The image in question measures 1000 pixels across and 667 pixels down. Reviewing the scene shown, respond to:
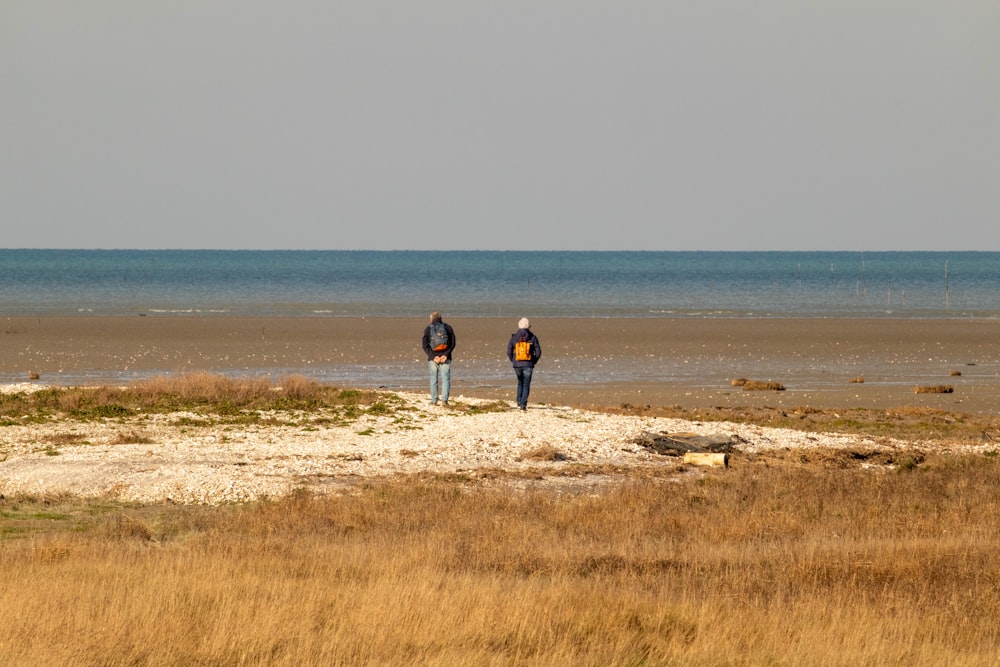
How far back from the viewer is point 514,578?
1134cm

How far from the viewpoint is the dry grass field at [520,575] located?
905 cm

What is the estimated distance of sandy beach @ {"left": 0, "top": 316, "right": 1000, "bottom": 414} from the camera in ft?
105

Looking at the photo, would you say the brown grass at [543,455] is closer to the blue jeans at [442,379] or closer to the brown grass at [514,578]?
the brown grass at [514,578]

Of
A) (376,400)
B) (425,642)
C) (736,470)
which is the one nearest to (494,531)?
(425,642)

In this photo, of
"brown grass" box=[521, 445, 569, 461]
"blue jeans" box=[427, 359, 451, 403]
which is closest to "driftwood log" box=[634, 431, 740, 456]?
"brown grass" box=[521, 445, 569, 461]

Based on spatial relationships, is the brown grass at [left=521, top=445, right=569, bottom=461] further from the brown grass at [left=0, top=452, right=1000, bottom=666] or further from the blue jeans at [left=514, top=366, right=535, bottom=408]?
the blue jeans at [left=514, top=366, right=535, bottom=408]

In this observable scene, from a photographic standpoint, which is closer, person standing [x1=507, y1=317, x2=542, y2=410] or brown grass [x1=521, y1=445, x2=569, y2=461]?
brown grass [x1=521, y1=445, x2=569, y2=461]

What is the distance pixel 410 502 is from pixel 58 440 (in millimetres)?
7638

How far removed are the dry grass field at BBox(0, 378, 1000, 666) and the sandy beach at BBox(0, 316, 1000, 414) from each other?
13.2 metres

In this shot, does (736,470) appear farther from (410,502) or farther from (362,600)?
(362,600)

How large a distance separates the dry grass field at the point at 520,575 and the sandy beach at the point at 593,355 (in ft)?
43.4

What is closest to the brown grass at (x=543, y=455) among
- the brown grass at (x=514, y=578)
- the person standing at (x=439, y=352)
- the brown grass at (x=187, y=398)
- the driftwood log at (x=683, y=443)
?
the driftwood log at (x=683, y=443)

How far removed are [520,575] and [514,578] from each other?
266mm

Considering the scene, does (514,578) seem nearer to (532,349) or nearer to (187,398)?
(532,349)
